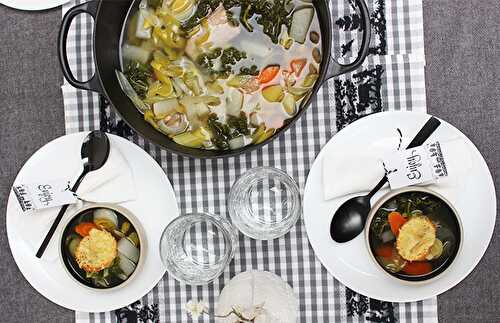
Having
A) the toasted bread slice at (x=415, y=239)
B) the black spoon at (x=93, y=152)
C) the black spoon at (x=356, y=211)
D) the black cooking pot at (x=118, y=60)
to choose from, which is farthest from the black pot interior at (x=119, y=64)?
the toasted bread slice at (x=415, y=239)

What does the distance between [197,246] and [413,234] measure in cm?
46

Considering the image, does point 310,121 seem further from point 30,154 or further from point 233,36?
point 30,154

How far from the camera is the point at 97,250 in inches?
52.6

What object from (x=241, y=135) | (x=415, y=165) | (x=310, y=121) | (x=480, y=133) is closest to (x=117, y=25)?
(x=241, y=135)

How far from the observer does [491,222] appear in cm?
134

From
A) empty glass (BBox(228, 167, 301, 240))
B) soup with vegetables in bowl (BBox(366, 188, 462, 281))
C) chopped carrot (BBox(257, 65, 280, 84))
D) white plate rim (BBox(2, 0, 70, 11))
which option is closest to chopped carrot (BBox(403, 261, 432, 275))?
soup with vegetables in bowl (BBox(366, 188, 462, 281))

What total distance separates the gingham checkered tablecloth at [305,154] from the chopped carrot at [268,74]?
0.13 meters

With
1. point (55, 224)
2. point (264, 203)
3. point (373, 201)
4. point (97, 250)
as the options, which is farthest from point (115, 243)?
point (373, 201)

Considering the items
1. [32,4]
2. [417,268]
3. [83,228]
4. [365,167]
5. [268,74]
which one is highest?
[32,4]

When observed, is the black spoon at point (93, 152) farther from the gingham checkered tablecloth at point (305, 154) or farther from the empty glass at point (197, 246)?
the empty glass at point (197, 246)

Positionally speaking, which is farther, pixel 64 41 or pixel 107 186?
pixel 107 186

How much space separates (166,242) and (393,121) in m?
0.53

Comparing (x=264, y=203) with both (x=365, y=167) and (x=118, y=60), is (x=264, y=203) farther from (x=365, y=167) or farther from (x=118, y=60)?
(x=118, y=60)

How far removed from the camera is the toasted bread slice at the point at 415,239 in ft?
4.26
